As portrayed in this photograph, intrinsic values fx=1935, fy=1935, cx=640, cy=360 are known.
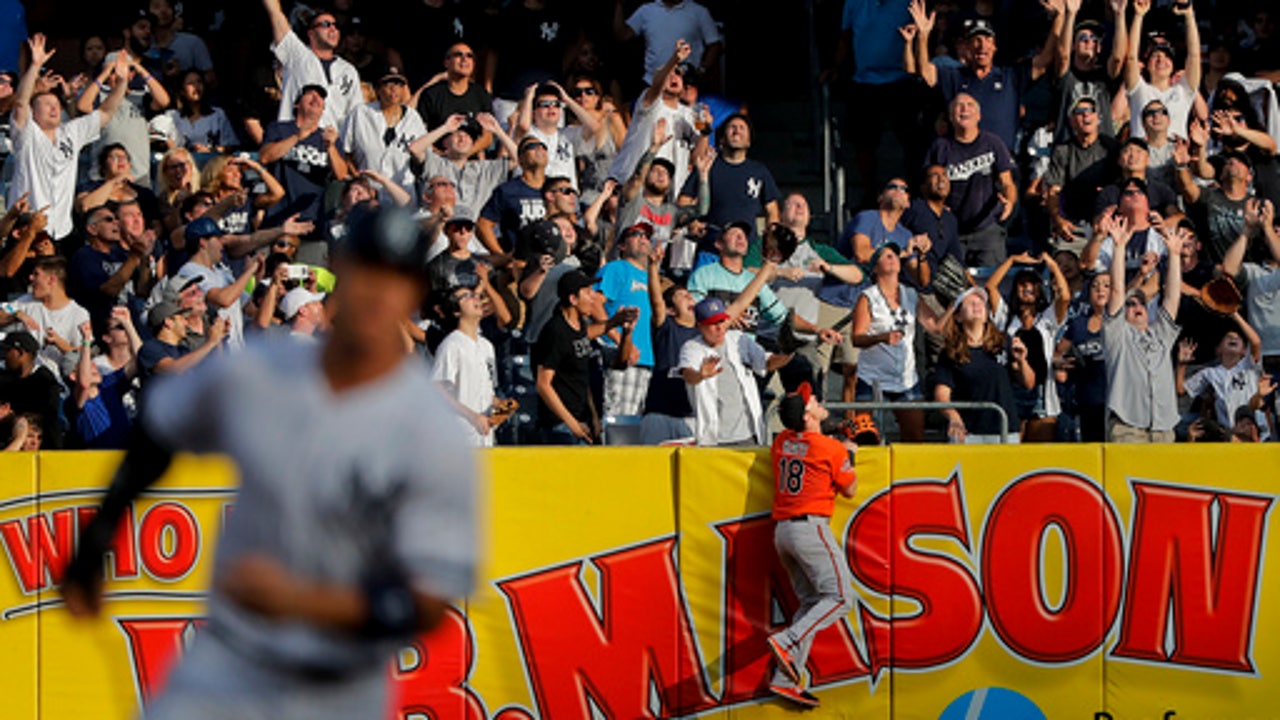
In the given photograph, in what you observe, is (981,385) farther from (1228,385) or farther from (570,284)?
(570,284)

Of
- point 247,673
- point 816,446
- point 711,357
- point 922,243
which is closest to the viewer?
point 247,673

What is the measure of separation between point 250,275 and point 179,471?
7.43 feet

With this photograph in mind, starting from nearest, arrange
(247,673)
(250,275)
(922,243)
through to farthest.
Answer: (247,673) < (250,275) < (922,243)

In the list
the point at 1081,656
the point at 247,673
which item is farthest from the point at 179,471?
the point at 247,673

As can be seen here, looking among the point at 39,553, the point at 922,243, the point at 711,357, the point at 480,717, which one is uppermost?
the point at 922,243

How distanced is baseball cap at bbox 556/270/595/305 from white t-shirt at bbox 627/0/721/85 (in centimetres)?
497

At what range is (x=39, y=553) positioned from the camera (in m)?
11.6

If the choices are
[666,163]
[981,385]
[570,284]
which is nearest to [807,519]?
[981,385]

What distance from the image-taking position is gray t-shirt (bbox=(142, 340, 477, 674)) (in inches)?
169

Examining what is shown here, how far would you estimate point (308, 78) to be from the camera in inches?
651

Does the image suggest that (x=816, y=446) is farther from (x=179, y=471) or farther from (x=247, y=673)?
(x=247, y=673)

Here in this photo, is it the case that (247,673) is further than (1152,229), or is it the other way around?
(1152,229)

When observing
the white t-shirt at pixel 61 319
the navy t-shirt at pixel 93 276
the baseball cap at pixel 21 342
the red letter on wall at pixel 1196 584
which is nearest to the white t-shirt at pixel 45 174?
the navy t-shirt at pixel 93 276

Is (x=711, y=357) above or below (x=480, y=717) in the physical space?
above
